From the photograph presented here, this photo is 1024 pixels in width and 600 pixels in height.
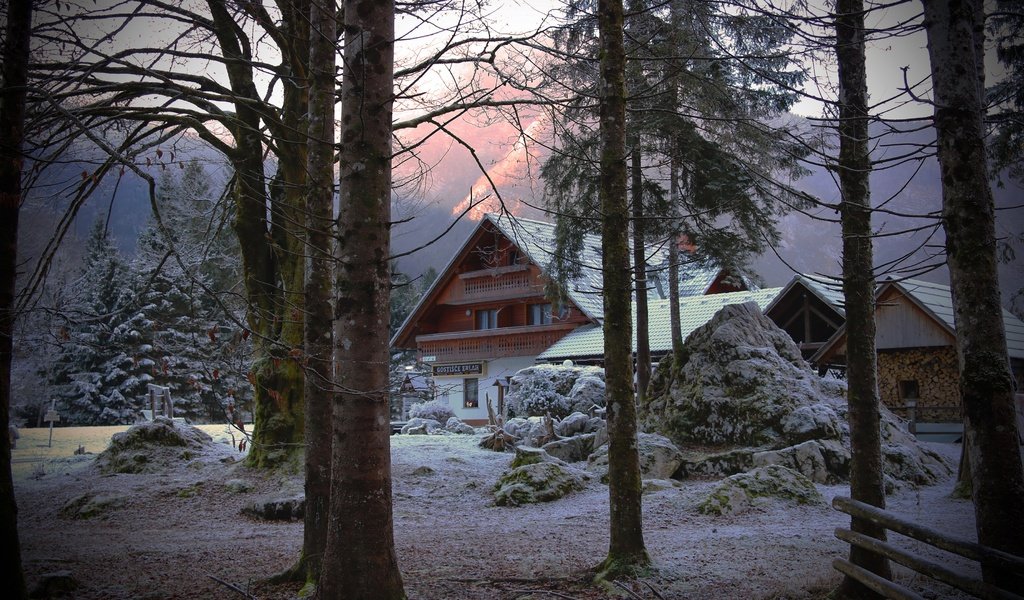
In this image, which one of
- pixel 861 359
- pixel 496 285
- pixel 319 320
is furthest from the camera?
pixel 496 285

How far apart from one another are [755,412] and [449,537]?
300 inches

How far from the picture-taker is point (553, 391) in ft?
68.9

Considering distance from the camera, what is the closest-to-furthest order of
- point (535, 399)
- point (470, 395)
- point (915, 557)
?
point (915, 557) → point (535, 399) → point (470, 395)

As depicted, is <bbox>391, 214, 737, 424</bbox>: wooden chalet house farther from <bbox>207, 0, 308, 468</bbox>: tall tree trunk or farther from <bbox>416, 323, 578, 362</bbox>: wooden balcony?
<bbox>207, 0, 308, 468</bbox>: tall tree trunk

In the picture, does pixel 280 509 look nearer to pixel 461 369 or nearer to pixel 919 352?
pixel 919 352

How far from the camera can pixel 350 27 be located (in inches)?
197

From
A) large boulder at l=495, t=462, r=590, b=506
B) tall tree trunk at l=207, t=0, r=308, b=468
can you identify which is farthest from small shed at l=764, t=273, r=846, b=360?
tall tree trunk at l=207, t=0, r=308, b=468

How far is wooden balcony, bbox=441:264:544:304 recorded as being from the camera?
109 feet

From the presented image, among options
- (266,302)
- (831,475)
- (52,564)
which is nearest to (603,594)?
(52,564)

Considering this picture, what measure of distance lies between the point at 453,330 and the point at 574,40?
30054 mm

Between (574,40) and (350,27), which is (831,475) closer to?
(574,40)

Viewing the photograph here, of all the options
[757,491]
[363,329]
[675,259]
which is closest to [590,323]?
[675,259]

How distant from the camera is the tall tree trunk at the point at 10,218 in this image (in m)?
4.66

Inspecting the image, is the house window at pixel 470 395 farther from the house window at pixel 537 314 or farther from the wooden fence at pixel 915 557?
the wooden fence at pixel 915 557
